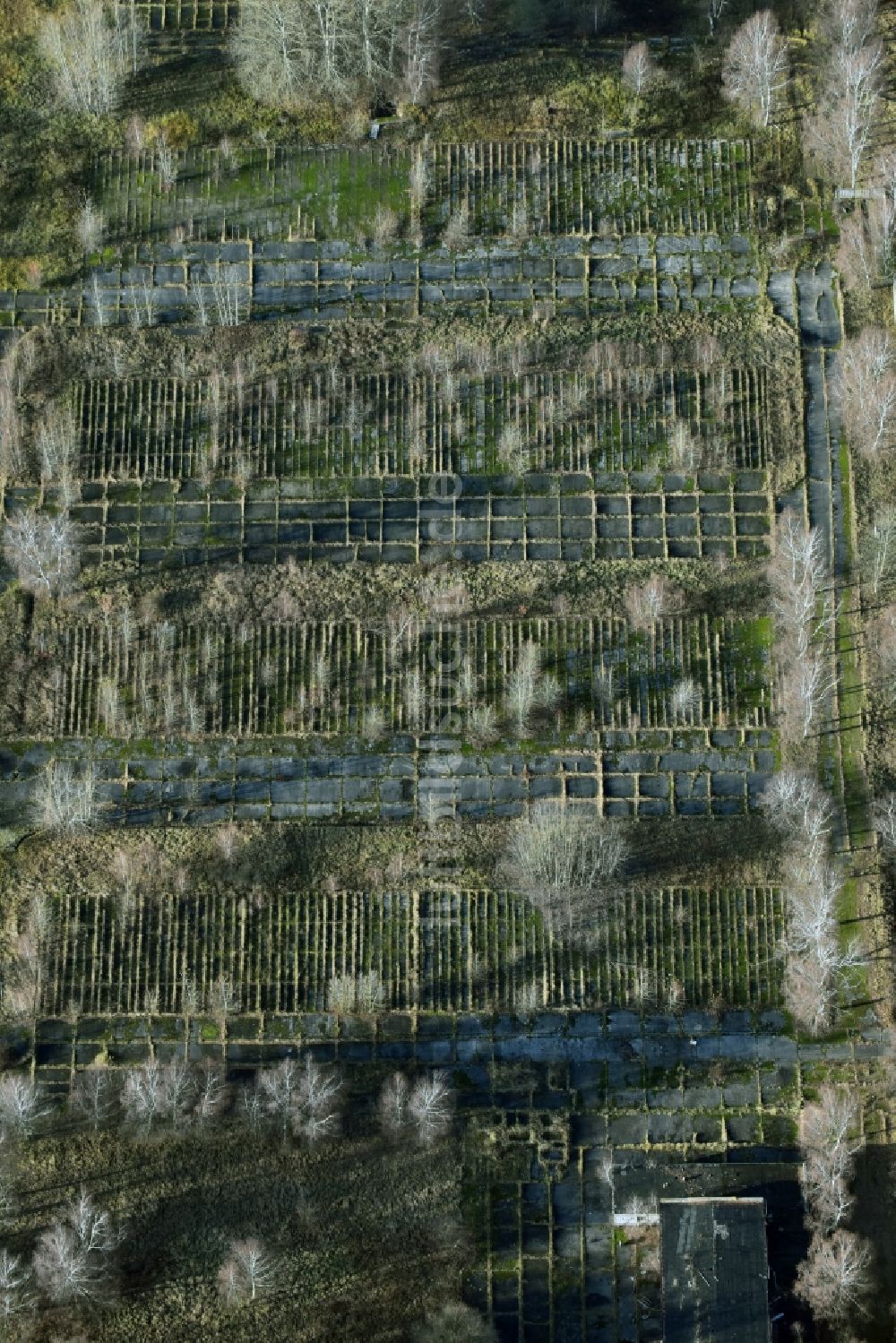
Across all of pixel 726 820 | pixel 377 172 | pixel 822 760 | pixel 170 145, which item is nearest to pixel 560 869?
pixel 726 820

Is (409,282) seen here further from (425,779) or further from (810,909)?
(810,909)

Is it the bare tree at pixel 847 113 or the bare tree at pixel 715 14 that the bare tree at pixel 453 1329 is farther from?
the bare tree at pixel 715 14

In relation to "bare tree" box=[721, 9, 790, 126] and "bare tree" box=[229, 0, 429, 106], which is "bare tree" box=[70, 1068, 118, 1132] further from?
"bare tree" box=[721, 9, 790, 126]

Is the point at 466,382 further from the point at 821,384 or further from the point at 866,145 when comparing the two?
the point at 866,145

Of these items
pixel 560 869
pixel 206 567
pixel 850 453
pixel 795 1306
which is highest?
pixel 850 453

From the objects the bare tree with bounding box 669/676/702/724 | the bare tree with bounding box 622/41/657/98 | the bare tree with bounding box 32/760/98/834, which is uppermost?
the bare tree with bounding box 622/41/657/98

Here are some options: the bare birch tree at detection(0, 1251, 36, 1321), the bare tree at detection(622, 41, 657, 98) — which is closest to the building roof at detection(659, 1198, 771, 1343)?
the bare birch tree at detection(0, 1251, 36, 1321)

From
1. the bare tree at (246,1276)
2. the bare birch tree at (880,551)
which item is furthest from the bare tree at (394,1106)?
the bare birch tree at (880,551)
